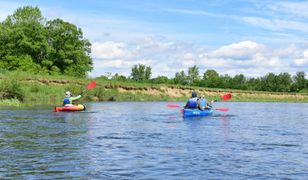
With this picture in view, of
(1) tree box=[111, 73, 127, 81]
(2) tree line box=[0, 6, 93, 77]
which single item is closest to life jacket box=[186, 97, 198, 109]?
(2) tree line box=[0, 6, 93, 77]

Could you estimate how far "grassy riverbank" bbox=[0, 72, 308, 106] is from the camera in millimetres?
37938

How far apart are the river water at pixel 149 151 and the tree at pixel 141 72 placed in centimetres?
7829

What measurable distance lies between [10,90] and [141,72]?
207 ft

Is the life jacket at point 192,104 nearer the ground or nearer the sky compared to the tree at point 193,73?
nearer the ground

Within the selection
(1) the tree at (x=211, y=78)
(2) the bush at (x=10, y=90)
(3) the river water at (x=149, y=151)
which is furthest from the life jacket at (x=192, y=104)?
(1) the tree at (x=211, y=78)

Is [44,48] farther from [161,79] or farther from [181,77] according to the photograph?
→ [181,77]

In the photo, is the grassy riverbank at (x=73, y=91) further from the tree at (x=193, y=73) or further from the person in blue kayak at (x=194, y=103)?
the tree at (x=193, y=73)

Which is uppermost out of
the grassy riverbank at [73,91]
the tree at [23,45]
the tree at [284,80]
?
the tree at [23,45]

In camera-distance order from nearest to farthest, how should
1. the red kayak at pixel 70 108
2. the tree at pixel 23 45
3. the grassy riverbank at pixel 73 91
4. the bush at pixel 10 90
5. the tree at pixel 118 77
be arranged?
→ the red kayak at pixel 70 108
the bush at pixel 10 90
the grassy riverbank at pixel 73 91
the tree at pixel 23 45
the tree at pixel 118 77

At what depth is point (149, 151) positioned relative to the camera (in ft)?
45.3

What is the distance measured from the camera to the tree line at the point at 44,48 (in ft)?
208

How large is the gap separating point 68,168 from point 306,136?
10.6 metres

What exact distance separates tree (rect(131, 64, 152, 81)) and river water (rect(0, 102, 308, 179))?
7829 centimetres

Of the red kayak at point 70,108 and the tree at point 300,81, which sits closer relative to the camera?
the red kayak at point 70,108
